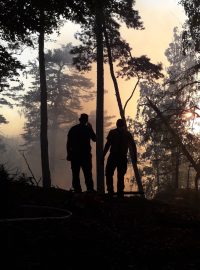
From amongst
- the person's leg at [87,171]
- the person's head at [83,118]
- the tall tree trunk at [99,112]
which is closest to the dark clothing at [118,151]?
the person's leg at [87,171]

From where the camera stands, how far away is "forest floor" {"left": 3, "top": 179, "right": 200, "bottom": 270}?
156 inches

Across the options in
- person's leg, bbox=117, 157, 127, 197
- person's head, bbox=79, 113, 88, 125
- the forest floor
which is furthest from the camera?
person's leg, bbox=117, 157, 127, 197

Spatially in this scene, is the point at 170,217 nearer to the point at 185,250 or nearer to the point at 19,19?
the point at 185,250

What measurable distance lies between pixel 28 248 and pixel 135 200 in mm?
4206

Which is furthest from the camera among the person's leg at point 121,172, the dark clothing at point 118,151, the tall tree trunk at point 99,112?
the tall tree trunk at point 99,112

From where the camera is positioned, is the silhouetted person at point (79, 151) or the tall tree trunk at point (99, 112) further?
the tall tree trunk at point (99, 112)

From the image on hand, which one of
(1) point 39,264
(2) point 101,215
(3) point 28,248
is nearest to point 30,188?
(2) point 101,215

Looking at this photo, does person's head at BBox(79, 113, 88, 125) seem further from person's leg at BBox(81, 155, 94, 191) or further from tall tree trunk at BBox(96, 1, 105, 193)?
tall tree trunk at BBox(96, 1, 105, 193)

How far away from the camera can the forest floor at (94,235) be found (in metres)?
3.95

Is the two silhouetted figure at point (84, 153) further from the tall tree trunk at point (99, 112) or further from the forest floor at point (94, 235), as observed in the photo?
the tall tree trunk at point (99, 112)

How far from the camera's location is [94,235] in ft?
16.4

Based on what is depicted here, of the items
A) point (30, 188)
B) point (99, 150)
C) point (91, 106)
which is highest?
point (91, 106)

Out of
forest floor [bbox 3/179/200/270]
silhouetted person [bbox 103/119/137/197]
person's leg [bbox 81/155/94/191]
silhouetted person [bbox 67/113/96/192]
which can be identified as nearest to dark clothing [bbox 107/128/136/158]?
silhouetted person [bbox 103/119/137/197]

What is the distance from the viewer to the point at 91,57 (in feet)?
68.0
